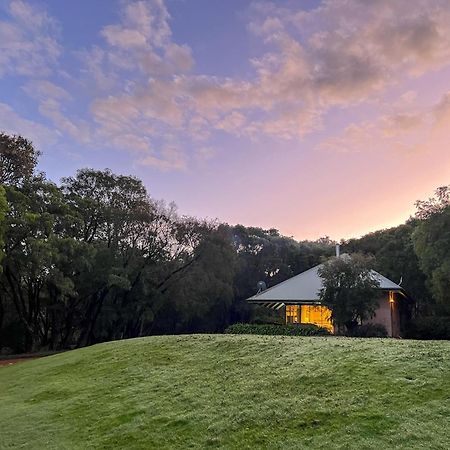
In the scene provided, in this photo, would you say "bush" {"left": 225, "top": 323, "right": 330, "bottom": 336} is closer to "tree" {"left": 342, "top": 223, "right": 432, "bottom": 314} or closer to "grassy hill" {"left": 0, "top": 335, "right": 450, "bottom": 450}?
"grassy hill" {"left": 0, "top": 335, "right": 450, "bottom": 450}

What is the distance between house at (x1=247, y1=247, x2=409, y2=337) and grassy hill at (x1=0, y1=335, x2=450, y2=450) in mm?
17191

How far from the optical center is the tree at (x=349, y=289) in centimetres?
2288

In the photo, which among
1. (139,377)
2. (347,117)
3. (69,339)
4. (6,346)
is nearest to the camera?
(139,377)

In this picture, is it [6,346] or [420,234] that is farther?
[6,346]

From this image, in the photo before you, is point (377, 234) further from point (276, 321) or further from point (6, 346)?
point (6, 346)

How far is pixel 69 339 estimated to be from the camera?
1271 inches

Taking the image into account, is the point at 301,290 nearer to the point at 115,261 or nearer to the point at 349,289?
the point at 349,289

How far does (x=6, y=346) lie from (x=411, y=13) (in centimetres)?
2967

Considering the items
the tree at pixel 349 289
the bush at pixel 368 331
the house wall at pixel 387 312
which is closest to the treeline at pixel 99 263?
the house wall at pixel 387 312

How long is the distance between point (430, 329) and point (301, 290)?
8.40 m

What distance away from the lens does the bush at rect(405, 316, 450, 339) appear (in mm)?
27734

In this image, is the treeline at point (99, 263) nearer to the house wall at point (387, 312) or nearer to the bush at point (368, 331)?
the house wall at point (387, 312)

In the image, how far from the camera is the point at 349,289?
23047 mm

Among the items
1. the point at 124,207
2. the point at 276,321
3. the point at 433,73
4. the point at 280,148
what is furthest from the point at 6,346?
the point at 433,73
